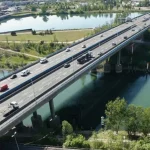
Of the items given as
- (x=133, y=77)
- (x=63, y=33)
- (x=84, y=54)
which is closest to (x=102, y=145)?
(x=84, y=54)

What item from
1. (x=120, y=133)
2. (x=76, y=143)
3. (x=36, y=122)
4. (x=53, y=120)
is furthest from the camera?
(x=53, y=120)

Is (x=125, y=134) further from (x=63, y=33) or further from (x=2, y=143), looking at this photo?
(x=63, y=33)

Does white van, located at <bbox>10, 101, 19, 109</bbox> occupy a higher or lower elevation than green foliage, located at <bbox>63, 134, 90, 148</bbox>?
higher

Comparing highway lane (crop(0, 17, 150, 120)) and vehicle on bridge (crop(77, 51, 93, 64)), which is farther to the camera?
vehicle on bridge (crop(77, 51, 93, 64))

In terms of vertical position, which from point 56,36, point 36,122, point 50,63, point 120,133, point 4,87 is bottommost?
point 120,133

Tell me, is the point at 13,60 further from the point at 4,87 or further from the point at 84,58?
the point at 4,87

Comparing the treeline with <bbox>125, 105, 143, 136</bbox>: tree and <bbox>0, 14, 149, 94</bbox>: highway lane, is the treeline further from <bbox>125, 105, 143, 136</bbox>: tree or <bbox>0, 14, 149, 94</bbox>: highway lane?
<bbox>0, 14, 149, 94</bbox>: highway lane

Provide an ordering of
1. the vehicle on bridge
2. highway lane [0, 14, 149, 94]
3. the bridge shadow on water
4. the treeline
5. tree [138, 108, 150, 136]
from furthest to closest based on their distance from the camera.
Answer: the vehicle on bridge, the bridge shadow on water, highway lane [0, 14, 149, 94], tree [138, 108, 150, 136], the treeline

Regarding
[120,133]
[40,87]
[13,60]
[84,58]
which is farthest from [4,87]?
[13,60]

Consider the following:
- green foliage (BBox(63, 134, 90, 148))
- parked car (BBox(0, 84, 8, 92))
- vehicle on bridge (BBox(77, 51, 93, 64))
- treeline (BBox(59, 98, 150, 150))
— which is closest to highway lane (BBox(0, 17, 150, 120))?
vehicle on bridge (BBox(77, 51, 93, 64))

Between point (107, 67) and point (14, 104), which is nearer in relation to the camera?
point (14, 104)

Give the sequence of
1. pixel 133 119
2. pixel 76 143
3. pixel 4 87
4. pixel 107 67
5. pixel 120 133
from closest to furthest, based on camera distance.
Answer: pixel 76 143 < pixel 133 119 < pixel 120 133 < pixel 4 87 < pixel 107 67
